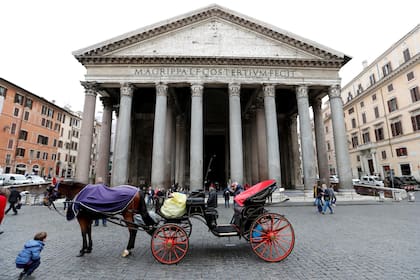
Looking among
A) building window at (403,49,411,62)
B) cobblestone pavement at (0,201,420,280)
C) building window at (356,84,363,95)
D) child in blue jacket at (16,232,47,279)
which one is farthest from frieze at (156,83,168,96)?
building window at (356,84,363,95)

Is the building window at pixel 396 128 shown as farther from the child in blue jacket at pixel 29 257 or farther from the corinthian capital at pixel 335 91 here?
the child in blue jacket at pixel 29 257

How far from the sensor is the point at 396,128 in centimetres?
2759

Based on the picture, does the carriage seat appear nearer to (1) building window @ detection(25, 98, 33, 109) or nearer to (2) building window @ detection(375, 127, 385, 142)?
(2) building window @ detection(375, 127, 385, 142)

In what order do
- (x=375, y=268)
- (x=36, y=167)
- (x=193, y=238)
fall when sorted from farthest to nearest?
(x=36, y=167), (x=193, y=238), (x=375, y=268)

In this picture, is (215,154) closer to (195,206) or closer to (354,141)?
(195,206)

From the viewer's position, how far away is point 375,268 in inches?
150

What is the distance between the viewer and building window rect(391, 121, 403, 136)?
88.5 ft

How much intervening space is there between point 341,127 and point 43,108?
42.5 m

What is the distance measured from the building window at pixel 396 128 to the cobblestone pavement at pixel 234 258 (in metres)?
27.2

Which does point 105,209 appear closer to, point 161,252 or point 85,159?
point 161,252

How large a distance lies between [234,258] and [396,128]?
1322 inches

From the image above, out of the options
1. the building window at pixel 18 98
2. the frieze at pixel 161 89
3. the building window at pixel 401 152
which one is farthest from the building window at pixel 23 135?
the building window at pixel 401 152

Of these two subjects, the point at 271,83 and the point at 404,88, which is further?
the point at 404,88

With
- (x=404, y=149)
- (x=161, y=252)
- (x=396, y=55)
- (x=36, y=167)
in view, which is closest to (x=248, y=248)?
(x=161, y=252)
